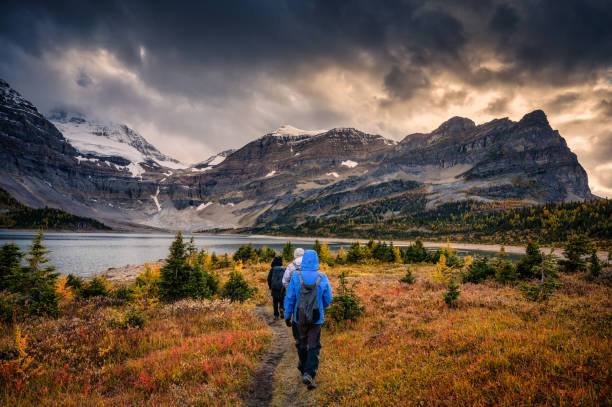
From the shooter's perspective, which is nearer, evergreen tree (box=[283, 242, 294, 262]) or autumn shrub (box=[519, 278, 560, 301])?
autumn shrub (box=[519, 278, 560, 301])

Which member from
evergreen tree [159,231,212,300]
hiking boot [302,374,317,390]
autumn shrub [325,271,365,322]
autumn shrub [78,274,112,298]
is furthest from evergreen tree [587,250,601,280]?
autumn shrub [78,274,112,298]

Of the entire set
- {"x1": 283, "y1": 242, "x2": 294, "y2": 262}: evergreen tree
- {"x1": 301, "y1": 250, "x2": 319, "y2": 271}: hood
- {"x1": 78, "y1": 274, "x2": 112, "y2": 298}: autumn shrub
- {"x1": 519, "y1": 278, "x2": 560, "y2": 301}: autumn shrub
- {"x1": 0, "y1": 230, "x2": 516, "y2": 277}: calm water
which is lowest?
{"x1": 0, "y1": 230, "x2": 516, "y2": 277}: calm water

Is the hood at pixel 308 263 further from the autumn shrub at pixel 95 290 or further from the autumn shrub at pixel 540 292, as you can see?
the autumn shrub at pixel 95 290

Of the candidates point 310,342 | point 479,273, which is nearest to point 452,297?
point 310,342

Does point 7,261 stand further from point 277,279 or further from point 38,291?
point 277,279

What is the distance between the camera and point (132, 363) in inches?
279

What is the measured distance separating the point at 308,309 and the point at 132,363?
5176 millimetres

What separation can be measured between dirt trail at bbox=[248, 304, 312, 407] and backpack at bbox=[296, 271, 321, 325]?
1.64 metres

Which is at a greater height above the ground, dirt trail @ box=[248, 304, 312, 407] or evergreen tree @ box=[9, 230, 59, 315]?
evergreen tree @ box=[9, 230, 59, 315]

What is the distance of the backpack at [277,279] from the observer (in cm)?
1214

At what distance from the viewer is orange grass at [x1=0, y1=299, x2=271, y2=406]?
220 inches

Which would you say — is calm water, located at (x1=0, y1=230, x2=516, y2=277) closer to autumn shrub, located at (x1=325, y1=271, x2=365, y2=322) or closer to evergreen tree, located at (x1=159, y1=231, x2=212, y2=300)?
evergreen tree, located at (x1=159, y1=231, x2=212, y2=300)

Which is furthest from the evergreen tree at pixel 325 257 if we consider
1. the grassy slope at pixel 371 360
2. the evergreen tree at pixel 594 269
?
the grassy slope at pixel 371 360

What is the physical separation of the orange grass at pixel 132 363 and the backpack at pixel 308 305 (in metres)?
2.27
